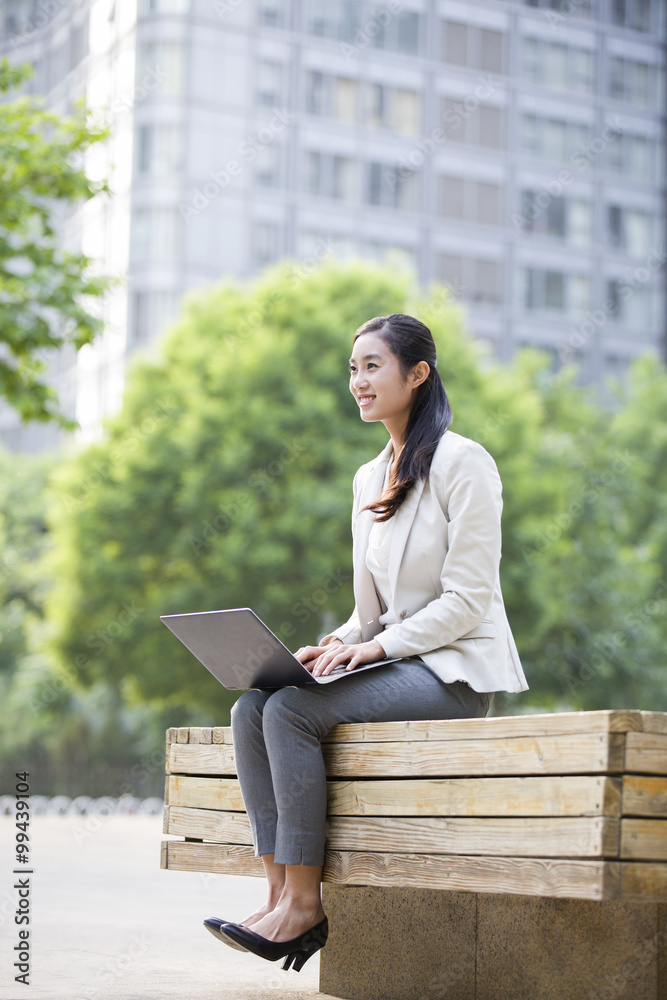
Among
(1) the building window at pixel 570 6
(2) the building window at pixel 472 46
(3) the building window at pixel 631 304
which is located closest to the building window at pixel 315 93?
(2) the building window at pixel 472 46

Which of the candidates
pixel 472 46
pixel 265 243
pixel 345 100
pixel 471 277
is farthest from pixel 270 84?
pixel 471 277

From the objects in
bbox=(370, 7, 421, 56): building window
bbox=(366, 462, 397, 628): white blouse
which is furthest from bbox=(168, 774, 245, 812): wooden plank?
bbox=(370, 7, 421, 56): building window

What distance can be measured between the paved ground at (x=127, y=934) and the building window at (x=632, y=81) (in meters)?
39.6

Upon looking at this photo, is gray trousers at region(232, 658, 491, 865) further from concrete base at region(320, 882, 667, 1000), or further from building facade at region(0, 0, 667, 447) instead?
building facade at region(0, 0, 667, 447)

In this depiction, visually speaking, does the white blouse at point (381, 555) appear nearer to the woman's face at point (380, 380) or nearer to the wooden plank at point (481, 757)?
the woman's face at point (380, 380)

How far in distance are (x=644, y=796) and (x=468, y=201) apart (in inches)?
1563

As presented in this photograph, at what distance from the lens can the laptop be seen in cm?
391

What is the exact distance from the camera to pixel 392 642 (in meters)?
4.14

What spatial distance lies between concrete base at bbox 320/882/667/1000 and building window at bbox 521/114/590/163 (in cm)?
4065

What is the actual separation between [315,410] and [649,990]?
17.8 m

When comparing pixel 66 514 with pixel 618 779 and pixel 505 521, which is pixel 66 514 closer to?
pixel 505 521

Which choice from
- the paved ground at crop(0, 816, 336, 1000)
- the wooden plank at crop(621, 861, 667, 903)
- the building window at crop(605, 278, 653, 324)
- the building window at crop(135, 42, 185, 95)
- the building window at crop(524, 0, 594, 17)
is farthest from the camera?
the building window at crop(524, 0, 594, 17)

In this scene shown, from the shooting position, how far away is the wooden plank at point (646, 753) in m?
3.24

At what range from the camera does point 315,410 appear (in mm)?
21453
